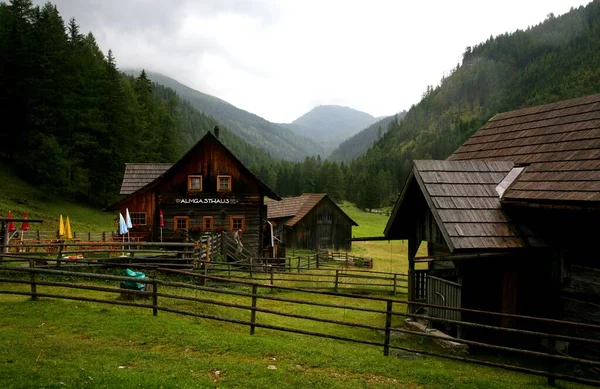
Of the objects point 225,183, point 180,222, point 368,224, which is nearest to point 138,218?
point 180,222

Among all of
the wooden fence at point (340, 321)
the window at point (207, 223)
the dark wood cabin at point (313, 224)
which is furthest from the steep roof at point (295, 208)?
the wooden fence at point (340, 321)

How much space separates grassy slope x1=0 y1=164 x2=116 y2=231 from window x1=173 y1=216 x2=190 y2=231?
1260cm

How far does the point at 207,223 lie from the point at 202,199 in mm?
1734

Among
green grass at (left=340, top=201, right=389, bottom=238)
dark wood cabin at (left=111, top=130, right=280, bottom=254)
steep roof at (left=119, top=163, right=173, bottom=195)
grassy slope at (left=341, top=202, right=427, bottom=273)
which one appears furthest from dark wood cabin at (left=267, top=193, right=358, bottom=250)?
steep roof at (left=119, top=163, right=173, bottom=195)

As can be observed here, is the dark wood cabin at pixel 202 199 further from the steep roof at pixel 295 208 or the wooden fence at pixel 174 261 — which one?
the steep roof at pixel 295 208

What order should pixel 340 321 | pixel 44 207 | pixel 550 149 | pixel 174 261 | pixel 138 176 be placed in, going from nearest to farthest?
pixel 340 321 < pixel 550 149 < pixel 174 261 < pixel 138 176 < pixel 44 207

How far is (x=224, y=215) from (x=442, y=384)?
23.1 meters

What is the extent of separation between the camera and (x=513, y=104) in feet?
572

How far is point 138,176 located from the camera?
31.7m

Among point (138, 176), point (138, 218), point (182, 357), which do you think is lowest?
point (182, 357)

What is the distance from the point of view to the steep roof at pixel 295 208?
48125mm

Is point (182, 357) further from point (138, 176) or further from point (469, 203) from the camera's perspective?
point (138, 176)

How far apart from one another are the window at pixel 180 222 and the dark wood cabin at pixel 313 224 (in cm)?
1993

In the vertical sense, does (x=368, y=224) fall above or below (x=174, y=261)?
above
